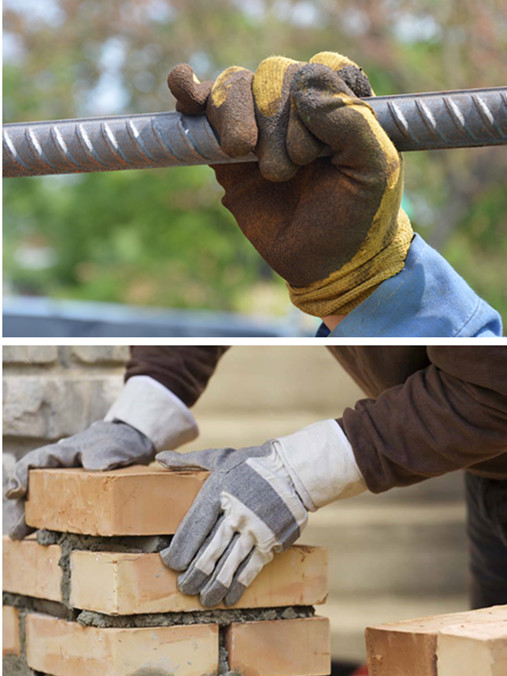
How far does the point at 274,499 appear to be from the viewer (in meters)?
1.60

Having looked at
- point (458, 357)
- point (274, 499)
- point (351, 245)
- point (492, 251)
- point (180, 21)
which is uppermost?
point (180, 21)

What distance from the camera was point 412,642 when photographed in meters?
1.49

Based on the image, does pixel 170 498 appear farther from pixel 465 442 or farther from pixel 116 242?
pixel 116 242

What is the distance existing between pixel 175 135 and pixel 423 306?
61 cm

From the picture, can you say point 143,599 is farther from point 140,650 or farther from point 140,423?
point 140,423

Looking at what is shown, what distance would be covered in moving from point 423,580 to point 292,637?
7.66ft

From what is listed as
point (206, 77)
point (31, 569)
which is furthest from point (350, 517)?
point (206, 77)

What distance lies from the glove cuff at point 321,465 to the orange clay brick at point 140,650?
0.33m

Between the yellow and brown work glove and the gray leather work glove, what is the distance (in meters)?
0.46

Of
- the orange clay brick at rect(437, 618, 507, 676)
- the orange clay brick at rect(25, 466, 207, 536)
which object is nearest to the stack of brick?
the orange clay brick at rect(25, 466, 207, 536)

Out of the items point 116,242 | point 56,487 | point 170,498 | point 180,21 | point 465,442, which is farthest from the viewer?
point 116,242

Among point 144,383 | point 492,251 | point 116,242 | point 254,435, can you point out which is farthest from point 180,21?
point 144,383

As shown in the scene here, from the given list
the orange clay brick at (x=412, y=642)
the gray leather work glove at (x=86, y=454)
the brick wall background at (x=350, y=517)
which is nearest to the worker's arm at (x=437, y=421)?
the orange clay brick at (x=412, y=642)

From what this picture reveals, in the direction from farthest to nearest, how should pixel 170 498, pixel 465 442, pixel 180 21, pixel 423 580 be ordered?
pixel 180 21 < pixel 423 580 < pixel 170 498 < pixel 465 442
